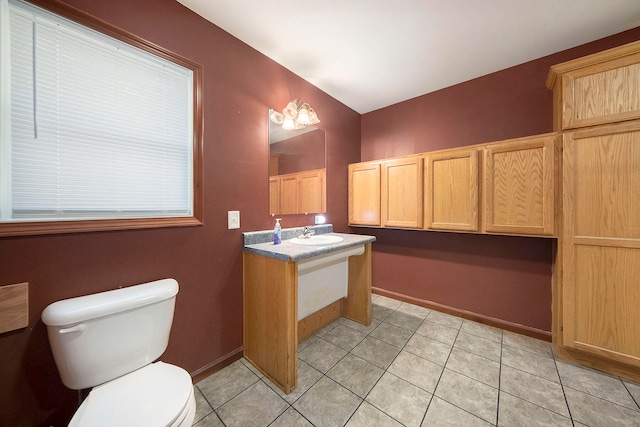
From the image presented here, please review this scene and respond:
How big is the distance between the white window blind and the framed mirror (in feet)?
2.09

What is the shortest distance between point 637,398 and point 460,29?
2621 millimetres

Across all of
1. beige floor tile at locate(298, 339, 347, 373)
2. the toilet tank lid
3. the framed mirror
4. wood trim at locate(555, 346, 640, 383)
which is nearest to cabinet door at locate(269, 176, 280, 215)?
the framed mirror

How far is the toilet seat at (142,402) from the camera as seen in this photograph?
0.77 metres

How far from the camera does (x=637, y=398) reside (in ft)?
4.26

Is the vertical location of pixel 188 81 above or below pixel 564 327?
above

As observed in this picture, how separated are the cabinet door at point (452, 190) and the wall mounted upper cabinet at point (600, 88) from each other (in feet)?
1.98

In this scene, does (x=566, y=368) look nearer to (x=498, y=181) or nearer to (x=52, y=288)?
(x=498, y=181)

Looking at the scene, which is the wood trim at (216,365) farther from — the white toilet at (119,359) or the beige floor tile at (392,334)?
the beige floor tile at (392,334)

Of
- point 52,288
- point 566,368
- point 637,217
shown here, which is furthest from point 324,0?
point 566,368

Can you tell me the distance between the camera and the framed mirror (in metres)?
1.88

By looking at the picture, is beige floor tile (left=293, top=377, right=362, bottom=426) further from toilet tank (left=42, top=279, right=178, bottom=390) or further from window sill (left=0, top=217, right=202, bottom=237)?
window sill (left=0, top=217, right=202, bottom=237)

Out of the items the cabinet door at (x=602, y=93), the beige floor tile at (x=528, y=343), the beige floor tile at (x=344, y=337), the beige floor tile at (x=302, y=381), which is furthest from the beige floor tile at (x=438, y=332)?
the cabinet door at (x=602, y=93)

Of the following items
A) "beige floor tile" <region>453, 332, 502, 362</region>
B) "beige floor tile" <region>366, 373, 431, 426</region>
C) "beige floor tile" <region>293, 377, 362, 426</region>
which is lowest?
"beige floor tile" <region>293, 377, 362, 426</region>

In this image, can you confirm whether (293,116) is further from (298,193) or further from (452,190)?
(452,190)
